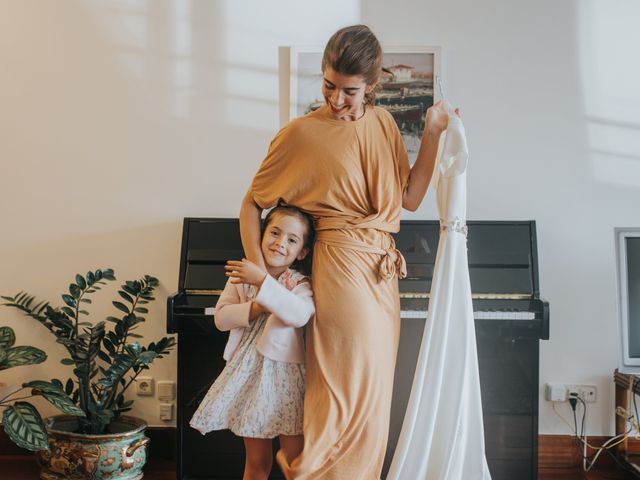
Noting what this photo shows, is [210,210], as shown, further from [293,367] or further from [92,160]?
[293,367]

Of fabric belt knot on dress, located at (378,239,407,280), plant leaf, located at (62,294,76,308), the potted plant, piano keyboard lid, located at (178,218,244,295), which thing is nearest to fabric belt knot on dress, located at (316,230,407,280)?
fabric belt knot on dress, located at (378,239,407,280)

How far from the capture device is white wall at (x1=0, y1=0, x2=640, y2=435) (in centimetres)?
350

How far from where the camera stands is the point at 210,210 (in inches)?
139

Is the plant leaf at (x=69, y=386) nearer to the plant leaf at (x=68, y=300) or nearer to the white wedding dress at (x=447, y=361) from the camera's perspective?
the plant leaf at (x=68, y=300)

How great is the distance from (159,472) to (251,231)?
1658 mm

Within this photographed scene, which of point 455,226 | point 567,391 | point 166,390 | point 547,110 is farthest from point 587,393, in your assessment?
point 166,390

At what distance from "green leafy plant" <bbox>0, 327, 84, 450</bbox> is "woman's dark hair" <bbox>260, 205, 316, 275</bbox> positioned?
3.91ft

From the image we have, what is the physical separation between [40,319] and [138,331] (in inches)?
16.4

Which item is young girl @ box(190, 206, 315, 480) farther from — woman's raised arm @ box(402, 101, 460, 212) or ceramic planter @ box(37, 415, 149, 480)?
ceramic planter @ box(37, 415, 149, 480)

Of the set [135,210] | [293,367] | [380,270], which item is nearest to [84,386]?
[135,210]

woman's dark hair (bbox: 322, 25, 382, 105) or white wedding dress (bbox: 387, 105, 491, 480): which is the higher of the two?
woman's dark hair (bbox: 322, 25, 382, 105)

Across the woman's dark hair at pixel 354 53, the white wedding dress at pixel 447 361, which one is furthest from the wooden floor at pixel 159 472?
the woman's dark hair at pixel 354 53

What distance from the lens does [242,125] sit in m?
3.52

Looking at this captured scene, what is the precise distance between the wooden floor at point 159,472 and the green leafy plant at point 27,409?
532 millimetres
